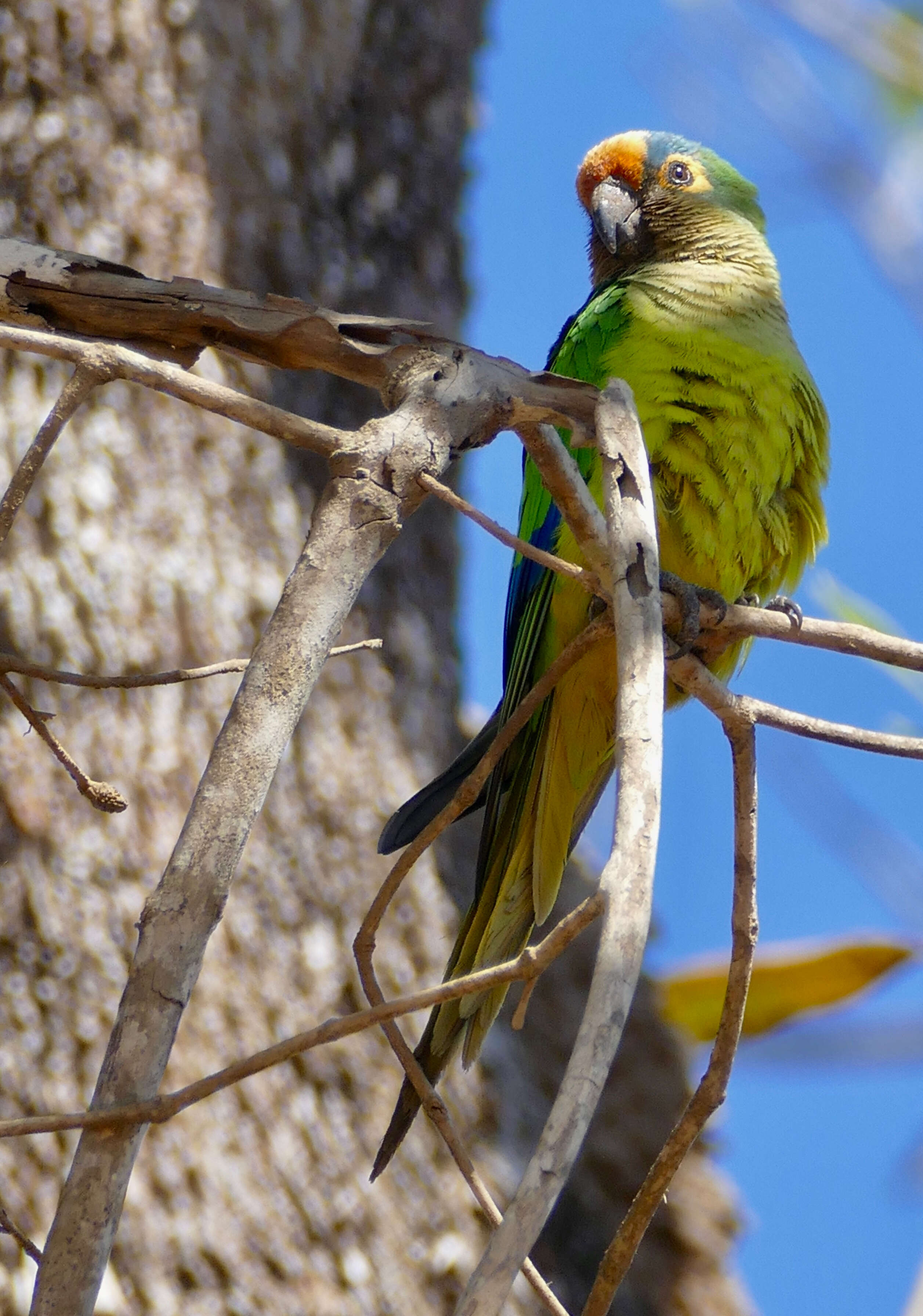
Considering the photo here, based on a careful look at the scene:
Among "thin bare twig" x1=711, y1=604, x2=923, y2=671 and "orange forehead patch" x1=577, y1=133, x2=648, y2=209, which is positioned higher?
"orange forehead patch" x1=577, y1=133, x2=648, y2=209

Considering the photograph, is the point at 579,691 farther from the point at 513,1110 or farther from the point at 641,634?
the point at 641,634

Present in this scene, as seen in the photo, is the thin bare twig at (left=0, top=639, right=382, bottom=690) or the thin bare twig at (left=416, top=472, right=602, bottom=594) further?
the thin bare twig at (left=0, top=639, right=382, bottom=690)

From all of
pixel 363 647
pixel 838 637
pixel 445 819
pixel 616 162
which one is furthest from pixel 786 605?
pixel 616 162

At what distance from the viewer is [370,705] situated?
294 cm

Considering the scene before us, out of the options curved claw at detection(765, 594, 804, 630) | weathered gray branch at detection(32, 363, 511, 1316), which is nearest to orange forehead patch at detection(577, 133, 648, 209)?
curved claw at detection(765, 594, 804, 630)

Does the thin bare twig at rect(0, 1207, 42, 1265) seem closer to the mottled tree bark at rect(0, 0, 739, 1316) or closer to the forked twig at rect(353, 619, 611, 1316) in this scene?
the forked twig at rect(353, 619, 611, 1316)

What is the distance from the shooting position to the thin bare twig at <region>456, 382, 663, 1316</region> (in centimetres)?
66

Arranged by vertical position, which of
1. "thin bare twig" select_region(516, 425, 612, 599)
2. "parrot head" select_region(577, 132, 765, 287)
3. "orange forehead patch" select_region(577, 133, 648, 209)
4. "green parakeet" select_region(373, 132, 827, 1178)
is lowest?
"thin bare twig" select_region(516, 425, 612, 599)

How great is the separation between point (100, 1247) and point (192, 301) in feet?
2.76

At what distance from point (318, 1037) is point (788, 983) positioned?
140 inches

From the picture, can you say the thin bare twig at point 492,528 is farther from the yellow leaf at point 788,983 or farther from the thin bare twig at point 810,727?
the yellow leaf at point 788,983

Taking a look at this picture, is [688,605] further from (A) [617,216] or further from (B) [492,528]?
(A) [617,216]

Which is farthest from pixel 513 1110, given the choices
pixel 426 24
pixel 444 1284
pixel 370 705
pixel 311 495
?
pixel 426 24

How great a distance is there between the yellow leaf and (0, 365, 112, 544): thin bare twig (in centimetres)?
322
